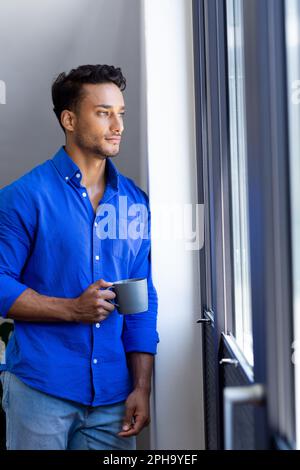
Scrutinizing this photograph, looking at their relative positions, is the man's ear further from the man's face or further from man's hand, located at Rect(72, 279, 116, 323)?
man's hand, located at Rect(72, 279, 116, 323)

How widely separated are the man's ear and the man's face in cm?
2

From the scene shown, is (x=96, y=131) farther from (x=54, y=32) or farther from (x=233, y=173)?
(x=54, y=32)

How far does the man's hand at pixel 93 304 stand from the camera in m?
1.41

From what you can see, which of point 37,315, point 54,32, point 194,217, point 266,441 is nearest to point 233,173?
point 194,217

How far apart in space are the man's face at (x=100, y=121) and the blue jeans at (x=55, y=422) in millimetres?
592

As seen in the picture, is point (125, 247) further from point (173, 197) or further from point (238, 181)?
point (238, 181)

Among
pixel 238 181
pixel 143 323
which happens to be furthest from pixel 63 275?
pixel 238 181

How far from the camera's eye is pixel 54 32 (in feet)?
7.75

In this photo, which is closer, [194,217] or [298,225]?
[298,225]

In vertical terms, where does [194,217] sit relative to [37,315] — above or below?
above

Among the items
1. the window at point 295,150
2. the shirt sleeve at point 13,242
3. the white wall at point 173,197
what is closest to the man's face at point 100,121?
the white wall at point 173,197

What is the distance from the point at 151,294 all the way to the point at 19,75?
1226 millimetres

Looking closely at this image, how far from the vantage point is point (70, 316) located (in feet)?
4.71
